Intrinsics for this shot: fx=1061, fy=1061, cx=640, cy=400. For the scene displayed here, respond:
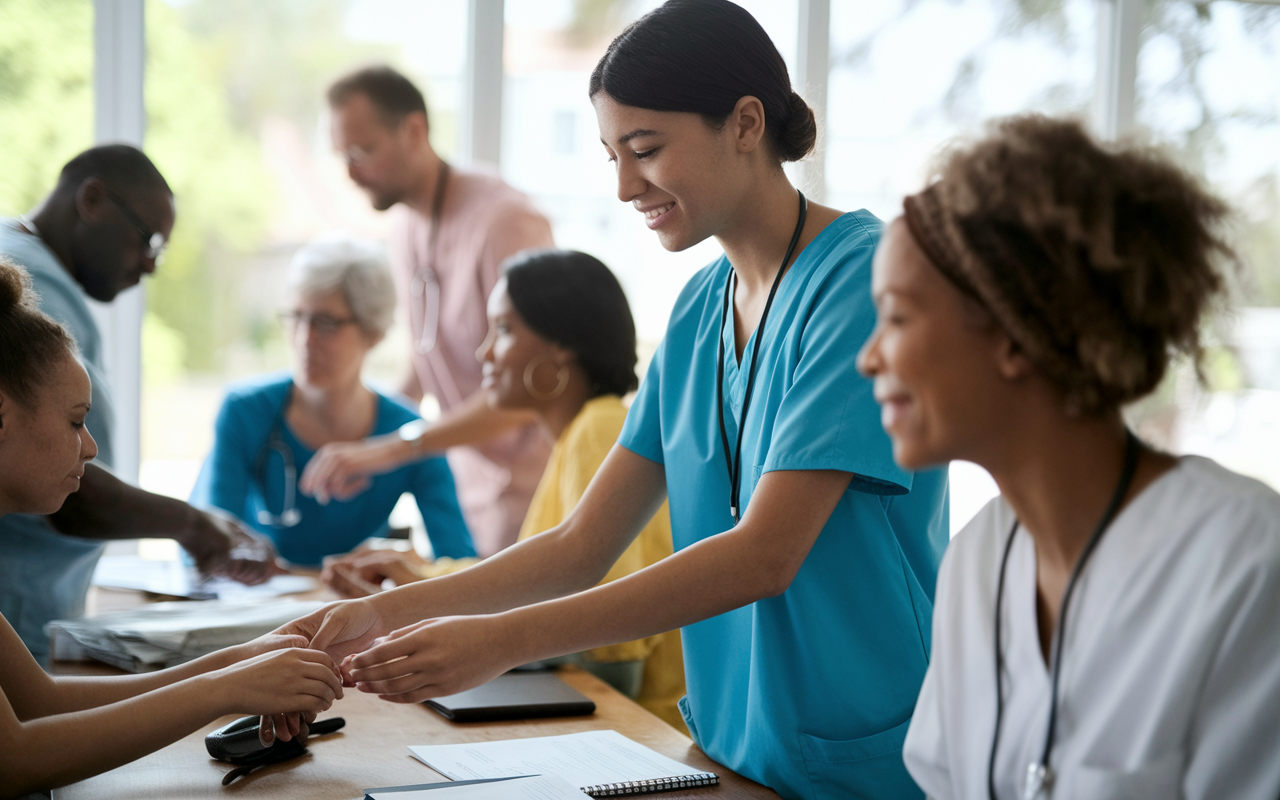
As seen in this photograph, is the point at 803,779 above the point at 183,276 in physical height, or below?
below

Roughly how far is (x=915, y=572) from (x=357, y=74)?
219cm

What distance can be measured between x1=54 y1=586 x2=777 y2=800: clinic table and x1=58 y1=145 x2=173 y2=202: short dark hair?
90 centimetres

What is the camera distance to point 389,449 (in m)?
2.59

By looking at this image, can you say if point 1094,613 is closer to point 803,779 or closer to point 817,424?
point 817,424

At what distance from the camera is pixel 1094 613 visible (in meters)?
0.86

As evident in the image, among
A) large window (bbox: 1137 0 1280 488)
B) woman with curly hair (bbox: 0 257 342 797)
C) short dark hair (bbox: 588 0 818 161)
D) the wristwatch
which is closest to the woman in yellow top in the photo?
the wristwatch

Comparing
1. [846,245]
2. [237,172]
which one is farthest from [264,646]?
[237,172]

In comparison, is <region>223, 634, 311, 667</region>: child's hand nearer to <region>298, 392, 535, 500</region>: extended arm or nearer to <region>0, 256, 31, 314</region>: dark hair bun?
<region>0, 256, 31, 314</region>: dark hair bun

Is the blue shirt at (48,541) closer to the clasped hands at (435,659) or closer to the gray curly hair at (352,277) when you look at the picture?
the clasped hands at (435,659)

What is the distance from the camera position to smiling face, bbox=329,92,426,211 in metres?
2.89

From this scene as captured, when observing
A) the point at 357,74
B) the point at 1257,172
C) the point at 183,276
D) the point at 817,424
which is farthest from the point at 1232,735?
the point at 1257,172

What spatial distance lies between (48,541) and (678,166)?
3.88 feet

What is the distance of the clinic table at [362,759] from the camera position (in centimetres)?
117

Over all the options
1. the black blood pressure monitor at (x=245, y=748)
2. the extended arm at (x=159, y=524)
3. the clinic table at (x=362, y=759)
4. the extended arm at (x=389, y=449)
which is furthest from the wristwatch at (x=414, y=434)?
the black blood pressure monitor at (x=245, y=748)
